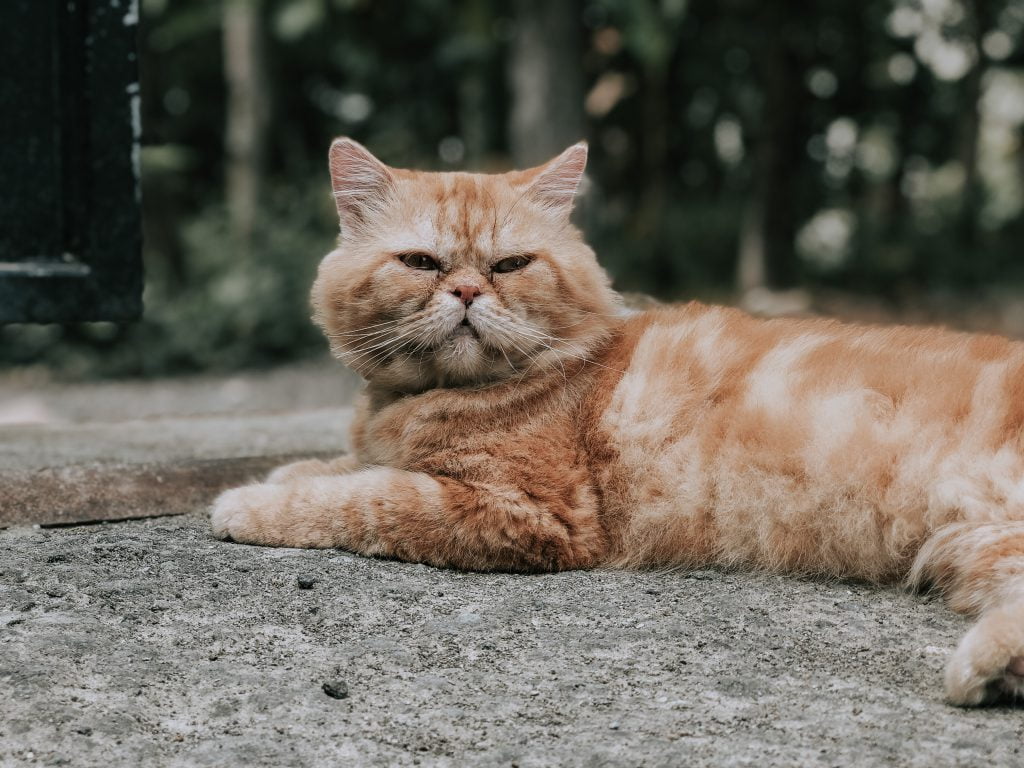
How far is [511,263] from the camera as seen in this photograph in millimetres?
2611

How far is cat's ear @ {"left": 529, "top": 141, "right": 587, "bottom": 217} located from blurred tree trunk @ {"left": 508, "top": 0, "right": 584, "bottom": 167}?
472 cm

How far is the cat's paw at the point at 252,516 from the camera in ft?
8.13

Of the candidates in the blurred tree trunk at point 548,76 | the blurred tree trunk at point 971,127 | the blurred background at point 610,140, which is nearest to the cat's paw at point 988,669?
the blurred background at point 610,140

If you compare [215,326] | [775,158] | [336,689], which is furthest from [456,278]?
[775,158]

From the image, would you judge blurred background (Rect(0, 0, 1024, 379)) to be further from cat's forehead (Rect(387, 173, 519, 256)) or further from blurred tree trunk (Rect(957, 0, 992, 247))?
cat's forehead (Rect(387, 173, 519, 256))

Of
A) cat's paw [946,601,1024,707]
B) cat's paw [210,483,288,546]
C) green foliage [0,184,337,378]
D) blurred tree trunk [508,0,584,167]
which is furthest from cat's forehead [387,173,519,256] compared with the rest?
green foliage [0,184,337,378]

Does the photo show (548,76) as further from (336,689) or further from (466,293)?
(336,689)

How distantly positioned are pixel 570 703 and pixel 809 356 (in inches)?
45.8

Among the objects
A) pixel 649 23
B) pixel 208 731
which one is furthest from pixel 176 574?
pixel 649 23

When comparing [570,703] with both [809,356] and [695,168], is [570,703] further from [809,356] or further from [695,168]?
[695,168]

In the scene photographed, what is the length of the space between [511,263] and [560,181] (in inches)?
13.6

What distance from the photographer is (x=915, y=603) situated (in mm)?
2232

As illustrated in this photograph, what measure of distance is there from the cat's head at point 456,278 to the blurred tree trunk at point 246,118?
753cm

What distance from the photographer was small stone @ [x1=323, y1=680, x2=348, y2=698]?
1.74 m
